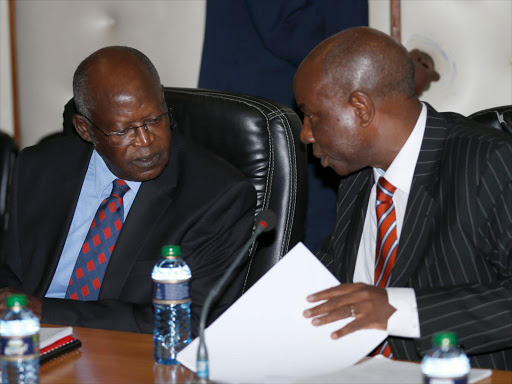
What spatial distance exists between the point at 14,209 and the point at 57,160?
229mm

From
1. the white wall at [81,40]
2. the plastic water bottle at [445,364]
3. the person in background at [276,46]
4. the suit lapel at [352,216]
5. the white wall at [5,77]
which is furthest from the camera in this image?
the white wall at [5,77]

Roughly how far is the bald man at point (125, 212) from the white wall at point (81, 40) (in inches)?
75.6

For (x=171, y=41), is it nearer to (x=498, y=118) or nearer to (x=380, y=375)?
(x=498, y=118)

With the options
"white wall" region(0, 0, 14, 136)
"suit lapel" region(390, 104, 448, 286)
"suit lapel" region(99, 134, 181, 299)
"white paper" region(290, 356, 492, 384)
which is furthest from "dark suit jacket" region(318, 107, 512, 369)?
"white wall" region(0, 0, 14, 136)

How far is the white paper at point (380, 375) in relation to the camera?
1.61m

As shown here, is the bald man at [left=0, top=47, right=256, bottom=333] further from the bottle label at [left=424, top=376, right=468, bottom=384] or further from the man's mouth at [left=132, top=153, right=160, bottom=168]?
the bottle label at [left=424, top=376, right=468, bottom=384]

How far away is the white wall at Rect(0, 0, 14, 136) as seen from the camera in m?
4.75

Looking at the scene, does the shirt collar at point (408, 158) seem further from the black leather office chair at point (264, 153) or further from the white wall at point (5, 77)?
the white wall at point (5, 77)

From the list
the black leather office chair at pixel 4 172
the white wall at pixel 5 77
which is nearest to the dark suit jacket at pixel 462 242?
the black leather office chair at pixel 4 172

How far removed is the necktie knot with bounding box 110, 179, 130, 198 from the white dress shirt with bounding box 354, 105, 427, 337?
32.2 inches

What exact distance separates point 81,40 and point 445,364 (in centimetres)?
376

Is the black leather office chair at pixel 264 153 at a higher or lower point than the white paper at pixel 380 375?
higher

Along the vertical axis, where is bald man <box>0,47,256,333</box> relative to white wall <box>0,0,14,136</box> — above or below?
below

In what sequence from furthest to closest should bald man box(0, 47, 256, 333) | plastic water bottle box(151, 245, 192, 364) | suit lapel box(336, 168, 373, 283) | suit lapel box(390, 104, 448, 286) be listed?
bald man box(0, 47, 256, 333) → suit lapel box(336, 168, 373, 283) → suit lapel box(390, 104, 448, 286) → plastic water bottle box(151, 245, 192, 364)
